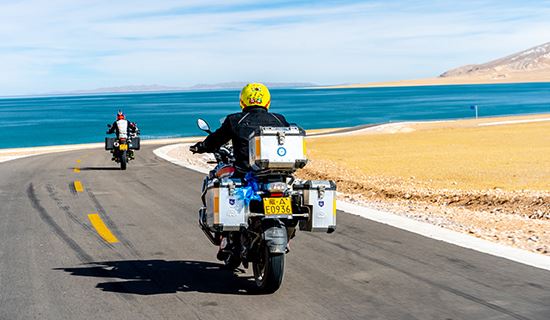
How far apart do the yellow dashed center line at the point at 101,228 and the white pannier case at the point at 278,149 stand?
13.2ft

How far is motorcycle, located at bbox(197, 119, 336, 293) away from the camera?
22.0 ft

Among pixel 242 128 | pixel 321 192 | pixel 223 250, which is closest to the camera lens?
pixel 321 192

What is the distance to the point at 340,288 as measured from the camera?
7.14 metres

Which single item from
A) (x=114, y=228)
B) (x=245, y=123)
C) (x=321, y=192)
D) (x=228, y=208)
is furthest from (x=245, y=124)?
(x=114, y=228)

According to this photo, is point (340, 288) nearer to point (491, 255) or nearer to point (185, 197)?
point (491, 255)

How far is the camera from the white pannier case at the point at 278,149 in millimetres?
6672

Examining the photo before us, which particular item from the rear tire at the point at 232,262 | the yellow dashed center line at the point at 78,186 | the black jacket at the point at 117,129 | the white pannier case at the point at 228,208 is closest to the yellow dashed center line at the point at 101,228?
the rear tire at the point at 232,262

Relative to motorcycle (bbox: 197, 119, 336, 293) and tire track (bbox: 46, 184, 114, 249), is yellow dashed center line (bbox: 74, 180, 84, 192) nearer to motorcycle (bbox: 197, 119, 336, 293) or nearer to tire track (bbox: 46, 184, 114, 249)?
tire track (bbox: 46, 184, 114, 249)

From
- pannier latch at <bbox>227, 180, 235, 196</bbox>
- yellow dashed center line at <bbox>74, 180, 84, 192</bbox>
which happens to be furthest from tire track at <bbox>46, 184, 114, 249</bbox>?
pannier latch at <bbox>227, 180, 235, 196</bbox>

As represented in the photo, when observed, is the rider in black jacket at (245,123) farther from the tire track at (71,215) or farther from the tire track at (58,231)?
the tire track at (71,215)

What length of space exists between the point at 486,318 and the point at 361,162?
20197 millimetres

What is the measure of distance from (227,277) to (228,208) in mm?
1218

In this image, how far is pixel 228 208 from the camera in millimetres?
6891

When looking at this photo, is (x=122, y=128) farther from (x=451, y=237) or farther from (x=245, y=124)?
(x=245, y=124)
